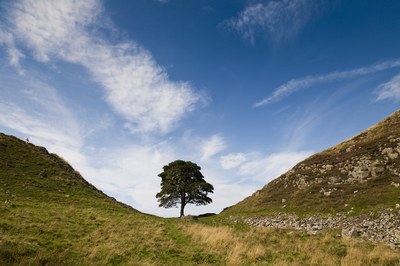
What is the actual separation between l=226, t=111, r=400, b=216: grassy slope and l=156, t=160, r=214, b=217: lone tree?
13740 millimetres

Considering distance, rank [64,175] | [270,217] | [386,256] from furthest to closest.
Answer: [64,175], [270,217], [386,256]

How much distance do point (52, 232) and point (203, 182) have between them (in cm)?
5066

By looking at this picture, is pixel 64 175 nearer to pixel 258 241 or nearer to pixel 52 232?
pixel 52 232

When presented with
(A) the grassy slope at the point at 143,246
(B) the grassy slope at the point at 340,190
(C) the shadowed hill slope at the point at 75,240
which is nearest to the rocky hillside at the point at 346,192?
(B) the grassy slope at the point at 340,190

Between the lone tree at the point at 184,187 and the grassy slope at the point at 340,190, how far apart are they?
13.7 meters

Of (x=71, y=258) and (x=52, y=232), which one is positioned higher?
(x=52, y=232)

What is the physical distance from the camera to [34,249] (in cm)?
1562

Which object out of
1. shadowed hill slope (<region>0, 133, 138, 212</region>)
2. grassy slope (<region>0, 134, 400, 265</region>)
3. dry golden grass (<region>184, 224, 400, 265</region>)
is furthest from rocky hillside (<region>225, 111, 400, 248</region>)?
shadowed hill slope (<region>0, 133, 138, 212</region>)

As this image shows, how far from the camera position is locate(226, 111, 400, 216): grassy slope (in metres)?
35.3

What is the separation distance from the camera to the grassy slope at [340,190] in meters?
35.3

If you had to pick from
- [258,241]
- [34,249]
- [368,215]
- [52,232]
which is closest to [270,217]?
[368,215]

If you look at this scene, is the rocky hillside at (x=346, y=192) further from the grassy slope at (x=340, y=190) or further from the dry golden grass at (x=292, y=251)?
the dry golden grass at (x=292, y=251)

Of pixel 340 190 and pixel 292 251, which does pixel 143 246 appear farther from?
pixel 340 190

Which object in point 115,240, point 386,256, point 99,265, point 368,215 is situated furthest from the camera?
point 368,215
